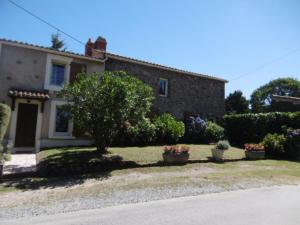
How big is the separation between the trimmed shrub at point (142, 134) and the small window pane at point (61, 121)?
12.6 feet

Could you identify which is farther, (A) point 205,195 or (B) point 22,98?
(B) point 22,98

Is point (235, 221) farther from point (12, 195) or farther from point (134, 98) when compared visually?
point (134, 98)

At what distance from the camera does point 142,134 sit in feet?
51.2

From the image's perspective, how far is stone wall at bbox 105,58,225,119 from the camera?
18.7 metres

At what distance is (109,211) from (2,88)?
11.2m

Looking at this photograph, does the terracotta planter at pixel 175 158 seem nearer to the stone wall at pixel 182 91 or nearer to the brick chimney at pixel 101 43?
the stone wall at pixel 182 91

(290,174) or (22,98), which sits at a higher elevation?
(22,98)

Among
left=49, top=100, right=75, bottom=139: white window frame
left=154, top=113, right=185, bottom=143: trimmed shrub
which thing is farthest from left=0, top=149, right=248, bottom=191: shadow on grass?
left=154, top=113, right=185, bottom=143: trimmed shrub

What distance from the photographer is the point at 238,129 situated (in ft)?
65.9

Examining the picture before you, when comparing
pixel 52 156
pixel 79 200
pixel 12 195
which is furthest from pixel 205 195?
pixel 52 156

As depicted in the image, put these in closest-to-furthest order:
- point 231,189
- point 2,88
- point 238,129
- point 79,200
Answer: point 79,200 < point 231,189 < point 2,88 < point 238,129

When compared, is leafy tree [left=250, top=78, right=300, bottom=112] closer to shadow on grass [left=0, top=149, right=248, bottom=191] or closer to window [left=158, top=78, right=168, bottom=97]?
window [left=158, top=78, right=168, bottom=97]

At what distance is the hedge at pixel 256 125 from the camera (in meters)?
17.7

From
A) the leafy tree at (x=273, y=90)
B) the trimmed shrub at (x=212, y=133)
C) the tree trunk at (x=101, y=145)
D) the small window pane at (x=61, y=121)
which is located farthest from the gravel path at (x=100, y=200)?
the leafy tree at (x=273, y=90)
